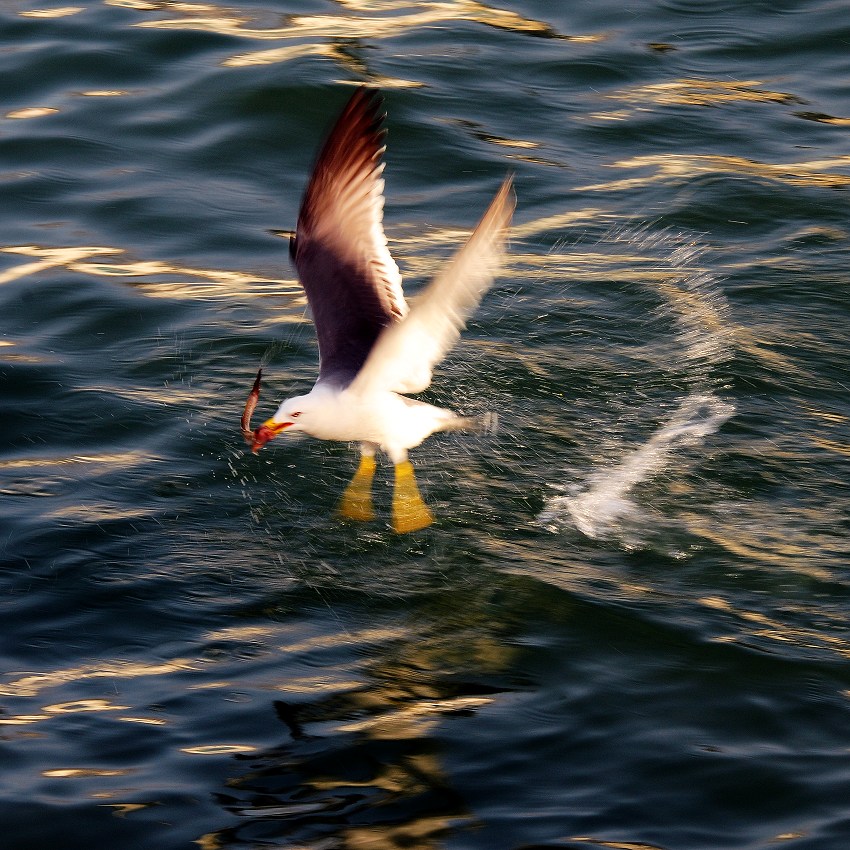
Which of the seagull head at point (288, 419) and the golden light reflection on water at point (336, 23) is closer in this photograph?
the seagull head at point (288, 419)

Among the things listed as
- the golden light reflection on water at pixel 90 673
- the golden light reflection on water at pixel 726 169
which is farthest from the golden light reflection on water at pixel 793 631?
the golden light reflection on water at pixel 726 169

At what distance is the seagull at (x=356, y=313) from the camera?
204 inches

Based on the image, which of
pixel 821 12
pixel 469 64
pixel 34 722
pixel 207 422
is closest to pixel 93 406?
pixel 207 422

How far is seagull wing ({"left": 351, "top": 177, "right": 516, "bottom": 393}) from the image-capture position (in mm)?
4273

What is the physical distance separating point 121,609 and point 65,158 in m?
5.39

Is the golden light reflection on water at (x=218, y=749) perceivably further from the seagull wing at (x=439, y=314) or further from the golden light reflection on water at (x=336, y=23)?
the golden light reflection on water at (x=336, y=23)

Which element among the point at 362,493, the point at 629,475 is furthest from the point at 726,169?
the point at 362,493

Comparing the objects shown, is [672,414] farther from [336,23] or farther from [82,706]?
[336,23]

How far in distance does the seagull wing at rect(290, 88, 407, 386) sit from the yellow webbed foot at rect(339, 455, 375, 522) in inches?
24.1

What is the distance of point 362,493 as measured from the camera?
6.00 meters

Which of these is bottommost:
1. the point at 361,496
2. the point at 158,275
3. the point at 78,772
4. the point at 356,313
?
the point at 78,772

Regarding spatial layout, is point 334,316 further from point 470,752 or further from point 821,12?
point 821,12

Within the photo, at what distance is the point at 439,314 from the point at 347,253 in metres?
0.76

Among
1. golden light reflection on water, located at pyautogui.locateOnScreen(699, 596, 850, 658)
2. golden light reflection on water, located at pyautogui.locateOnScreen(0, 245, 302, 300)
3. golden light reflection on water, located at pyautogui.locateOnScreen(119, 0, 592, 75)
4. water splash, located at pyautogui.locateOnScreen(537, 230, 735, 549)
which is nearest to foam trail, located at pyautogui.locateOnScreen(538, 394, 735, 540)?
water splash, located at pyautogui.locateOnScreen(537, 230, 735, 549)
